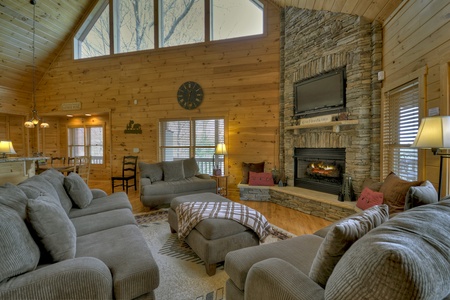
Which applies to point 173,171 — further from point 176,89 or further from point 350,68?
point 350,68

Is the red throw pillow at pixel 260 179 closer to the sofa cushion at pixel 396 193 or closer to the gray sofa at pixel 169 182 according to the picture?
the gray sofa at pixel 169 182

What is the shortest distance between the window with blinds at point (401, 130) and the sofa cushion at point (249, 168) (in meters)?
2.45

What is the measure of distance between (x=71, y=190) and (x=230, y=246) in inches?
77.2

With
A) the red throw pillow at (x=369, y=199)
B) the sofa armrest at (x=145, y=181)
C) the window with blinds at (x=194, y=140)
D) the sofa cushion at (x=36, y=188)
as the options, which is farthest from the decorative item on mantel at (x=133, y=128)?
the red throw pillow at (x=369, y=199)

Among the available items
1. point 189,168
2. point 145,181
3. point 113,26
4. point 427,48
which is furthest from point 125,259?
point 113,26

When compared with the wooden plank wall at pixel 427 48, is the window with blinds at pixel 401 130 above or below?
below

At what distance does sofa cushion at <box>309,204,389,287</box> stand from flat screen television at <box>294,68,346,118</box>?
10.7 ft

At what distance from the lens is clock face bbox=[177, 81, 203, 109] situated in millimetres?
5812

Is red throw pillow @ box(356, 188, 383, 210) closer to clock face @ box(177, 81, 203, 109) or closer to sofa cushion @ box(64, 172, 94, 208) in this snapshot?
sofa cushion @ box(64, 172, 94, 208)

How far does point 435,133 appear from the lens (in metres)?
1.78

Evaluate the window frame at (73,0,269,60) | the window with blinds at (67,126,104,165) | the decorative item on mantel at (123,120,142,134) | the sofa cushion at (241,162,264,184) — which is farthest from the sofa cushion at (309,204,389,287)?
the window with blinds at (67,126,104,165)

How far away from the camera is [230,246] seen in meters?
2.13

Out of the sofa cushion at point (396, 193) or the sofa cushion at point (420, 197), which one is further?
the sofa cushion at point (396, 193)

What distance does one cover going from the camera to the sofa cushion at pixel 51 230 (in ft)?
4.28
